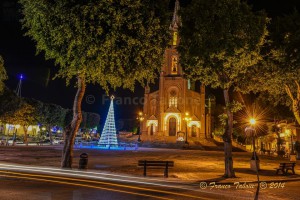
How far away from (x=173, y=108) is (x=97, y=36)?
48.1 meters

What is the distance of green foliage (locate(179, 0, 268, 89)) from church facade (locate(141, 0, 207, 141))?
4530cm

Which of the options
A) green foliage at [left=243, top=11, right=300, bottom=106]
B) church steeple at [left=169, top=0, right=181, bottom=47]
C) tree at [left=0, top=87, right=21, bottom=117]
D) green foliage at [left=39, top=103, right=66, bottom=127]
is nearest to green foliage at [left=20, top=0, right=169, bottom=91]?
church steeple at [left=169, top=0, right=181, bottom=47]

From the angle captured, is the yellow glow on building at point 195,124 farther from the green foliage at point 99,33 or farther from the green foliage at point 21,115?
the green foliage at point 99,33

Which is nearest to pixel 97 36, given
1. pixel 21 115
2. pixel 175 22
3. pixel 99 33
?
pixel 99 33

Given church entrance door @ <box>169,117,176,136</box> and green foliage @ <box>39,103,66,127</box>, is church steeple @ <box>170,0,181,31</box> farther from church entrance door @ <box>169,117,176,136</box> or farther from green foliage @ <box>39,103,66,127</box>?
green foliage @ <box>39,103,66,127</box>

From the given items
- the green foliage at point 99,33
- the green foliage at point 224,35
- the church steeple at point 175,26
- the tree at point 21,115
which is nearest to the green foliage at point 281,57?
the green foliage at point 224,35

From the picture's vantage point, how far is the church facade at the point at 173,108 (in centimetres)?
6338

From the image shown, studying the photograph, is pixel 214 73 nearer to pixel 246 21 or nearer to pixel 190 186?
pixel 246 21

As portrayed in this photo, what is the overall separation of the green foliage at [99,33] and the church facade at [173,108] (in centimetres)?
4484

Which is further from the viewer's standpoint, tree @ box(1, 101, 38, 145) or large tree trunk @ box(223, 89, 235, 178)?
tree @ box(1, 101, 38, 145)

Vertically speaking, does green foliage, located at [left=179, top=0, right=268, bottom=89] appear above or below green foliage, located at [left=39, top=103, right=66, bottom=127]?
above

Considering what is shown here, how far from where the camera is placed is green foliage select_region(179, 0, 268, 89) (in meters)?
15.9

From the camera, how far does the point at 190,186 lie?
12.7 metres

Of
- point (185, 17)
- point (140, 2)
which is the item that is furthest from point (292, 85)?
point (140, 2)
